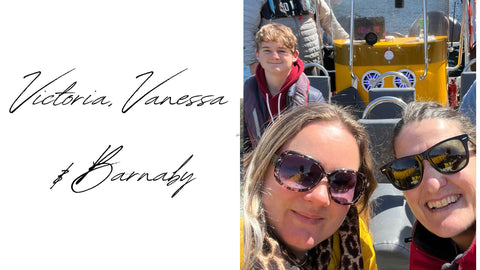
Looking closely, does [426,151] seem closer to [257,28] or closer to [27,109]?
→ [257,28]

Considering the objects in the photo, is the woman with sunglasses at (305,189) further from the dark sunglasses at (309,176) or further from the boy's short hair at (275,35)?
the boy's short hair at (275,35)

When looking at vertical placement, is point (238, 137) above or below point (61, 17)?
below

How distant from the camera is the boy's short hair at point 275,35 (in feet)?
3.32

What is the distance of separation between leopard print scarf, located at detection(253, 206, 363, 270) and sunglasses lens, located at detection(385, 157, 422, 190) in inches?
4.8

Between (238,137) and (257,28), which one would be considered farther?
(257,28)

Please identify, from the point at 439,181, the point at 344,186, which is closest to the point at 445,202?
the point at 439,181

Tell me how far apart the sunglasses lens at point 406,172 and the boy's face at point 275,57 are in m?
0.31

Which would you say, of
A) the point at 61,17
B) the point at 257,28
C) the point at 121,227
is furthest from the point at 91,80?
the point at 257,28

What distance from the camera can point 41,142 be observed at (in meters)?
0.78

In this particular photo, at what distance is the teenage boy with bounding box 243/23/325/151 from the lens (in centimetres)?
100

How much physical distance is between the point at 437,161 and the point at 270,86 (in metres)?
0.35

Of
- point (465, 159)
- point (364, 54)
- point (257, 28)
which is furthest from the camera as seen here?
point (364, 54)

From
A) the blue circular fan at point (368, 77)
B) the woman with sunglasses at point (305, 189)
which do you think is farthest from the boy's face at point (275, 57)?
the blue circular fan at point (368, 77)

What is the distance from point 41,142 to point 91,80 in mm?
113
